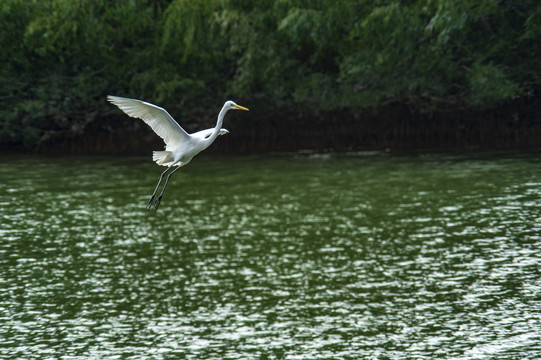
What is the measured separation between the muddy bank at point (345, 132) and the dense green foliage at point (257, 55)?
1.03 m

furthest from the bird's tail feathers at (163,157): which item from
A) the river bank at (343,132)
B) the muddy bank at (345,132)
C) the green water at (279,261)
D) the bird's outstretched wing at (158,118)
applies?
the river bank at (343,132)

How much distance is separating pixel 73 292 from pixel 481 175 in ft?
70.2

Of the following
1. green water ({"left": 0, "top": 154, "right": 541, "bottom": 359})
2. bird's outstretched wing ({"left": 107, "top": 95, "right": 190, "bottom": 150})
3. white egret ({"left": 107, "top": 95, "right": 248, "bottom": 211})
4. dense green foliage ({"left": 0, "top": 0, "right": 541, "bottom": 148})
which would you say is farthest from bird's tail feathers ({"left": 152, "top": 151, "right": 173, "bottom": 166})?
dense green foliage ({"left": 0, "top": 0, "right": 541, "bottom": 148})

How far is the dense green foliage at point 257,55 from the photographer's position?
156 ft

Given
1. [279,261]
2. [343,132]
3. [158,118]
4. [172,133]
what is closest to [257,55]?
[343,132]

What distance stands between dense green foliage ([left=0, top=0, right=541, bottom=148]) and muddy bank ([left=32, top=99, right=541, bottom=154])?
1.03 metres

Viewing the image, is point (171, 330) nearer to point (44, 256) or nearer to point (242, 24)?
point (44, 256)

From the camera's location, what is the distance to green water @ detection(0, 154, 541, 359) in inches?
1003

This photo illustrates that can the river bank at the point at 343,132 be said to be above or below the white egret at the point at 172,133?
below

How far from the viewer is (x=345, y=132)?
54188 millimetres

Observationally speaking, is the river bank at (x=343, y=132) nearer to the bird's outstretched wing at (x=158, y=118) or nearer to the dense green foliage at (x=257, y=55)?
the dense green foliage at (x=257, y=55)

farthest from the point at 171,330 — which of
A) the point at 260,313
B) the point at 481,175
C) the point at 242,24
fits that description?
the point at 242,24

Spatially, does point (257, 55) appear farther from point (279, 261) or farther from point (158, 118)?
point (158, 118)

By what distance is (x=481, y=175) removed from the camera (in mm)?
42875
